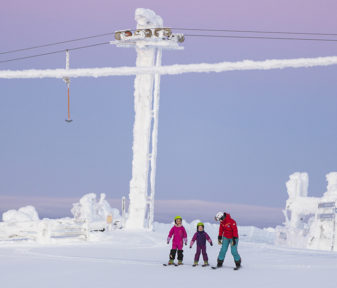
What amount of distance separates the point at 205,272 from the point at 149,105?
1443 centimetres

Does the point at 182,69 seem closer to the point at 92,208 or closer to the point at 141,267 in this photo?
the point at 141,267

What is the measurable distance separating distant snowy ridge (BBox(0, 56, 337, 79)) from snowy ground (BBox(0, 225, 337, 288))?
17.5 ft

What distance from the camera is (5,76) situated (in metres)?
19.5

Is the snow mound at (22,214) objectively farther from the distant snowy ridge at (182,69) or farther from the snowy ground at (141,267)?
the distant snowy ridge at (182,69)

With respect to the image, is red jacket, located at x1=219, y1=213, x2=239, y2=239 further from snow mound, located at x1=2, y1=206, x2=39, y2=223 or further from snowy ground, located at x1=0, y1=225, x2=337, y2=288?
snow mound, located at x1=2, y1=206, x2=39, y2=223

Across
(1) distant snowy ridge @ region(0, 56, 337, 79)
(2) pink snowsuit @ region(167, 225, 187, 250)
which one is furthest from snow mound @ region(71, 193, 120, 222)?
(2) pink snowsuit @ region(167, 225, 187, 250)

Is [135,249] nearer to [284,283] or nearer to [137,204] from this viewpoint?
[137,204]

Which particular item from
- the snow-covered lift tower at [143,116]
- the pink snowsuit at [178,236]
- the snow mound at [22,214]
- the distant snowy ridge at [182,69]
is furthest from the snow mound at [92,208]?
the pink snowsuit at [178,236]

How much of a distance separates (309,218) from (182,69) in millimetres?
23813

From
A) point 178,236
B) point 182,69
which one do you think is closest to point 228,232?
point 178,236

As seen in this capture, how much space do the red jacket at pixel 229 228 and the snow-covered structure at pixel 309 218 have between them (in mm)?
21171

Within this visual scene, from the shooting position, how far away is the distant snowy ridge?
15.5m

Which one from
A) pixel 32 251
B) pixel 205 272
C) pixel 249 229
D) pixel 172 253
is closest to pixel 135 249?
pixel 32 251

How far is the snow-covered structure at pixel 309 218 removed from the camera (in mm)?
34872
